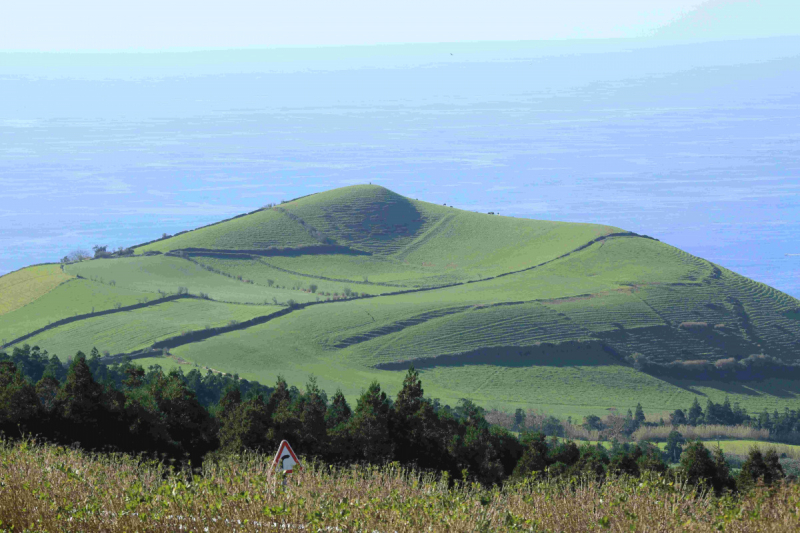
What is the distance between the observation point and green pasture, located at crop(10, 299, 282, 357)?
7906cm

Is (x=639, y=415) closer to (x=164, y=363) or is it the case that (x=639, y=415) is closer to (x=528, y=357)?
(x=528, y=357)

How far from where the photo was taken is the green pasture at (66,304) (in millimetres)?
84688

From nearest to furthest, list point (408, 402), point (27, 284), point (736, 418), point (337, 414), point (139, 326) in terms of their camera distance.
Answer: point (408, 402)
point (337, 414)
point (736, 418)
point (139, 326)
point (27, 284)

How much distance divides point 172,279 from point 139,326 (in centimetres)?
2050

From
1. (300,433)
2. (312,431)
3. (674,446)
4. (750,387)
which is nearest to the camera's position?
(300,433)

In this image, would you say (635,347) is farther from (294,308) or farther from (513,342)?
(294,308)

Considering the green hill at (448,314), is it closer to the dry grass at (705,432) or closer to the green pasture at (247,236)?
the green pasture at (247,236)

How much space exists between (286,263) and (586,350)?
45358 mm

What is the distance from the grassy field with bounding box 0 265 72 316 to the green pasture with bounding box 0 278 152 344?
1.18m

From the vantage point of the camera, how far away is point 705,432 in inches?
2628

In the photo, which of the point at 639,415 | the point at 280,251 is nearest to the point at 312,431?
the point at 639,415

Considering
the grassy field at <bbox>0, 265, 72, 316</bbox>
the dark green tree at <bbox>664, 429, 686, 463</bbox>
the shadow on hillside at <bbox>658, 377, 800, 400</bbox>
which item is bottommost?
the dark green tree at <bbox>664, 429, 686, 463</bbox>

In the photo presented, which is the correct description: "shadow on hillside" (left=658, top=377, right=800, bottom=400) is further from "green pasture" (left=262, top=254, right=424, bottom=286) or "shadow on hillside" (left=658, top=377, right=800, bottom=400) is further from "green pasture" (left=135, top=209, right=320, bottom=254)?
"green pasture" (left=135, top=209, right=320, bottom=254)

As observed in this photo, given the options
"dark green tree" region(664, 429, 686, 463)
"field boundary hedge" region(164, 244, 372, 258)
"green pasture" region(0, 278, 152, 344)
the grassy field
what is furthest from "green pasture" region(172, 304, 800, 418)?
"field boundary hedge" region(164, 244, 372, 258)
